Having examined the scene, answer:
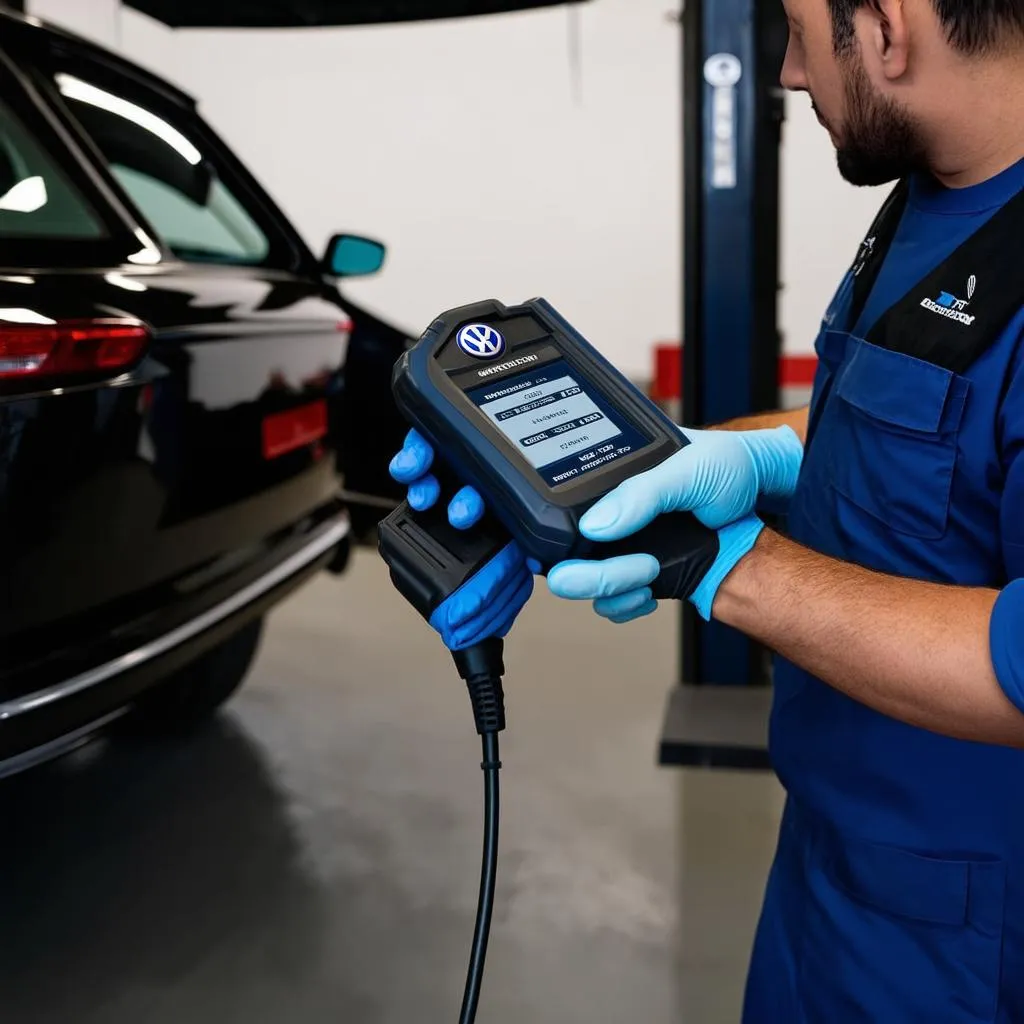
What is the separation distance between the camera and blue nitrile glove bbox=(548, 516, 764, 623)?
852 mm

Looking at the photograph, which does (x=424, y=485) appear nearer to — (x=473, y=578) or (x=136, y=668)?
(x=473, y=578)

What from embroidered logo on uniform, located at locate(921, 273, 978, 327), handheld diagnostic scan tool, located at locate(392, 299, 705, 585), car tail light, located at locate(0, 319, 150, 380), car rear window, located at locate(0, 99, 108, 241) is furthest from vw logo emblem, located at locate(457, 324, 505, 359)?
car rear window, located at locate(0, 99, 108, 241)

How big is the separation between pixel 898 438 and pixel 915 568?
11 centimetres

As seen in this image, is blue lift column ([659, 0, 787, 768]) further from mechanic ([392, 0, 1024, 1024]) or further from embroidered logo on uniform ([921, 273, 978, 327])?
embroidered logo on uniform ([921, 273, 978, 327])

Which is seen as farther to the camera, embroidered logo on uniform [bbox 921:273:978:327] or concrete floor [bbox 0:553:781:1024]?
Result: concrete floor [bbox 0:553:781:1024]

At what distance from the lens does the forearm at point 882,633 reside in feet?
2.54

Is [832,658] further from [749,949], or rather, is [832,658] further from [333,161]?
[333,161]

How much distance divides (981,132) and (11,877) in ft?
6.47

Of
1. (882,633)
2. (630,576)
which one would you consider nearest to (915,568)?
(882,633)

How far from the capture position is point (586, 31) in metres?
5.93

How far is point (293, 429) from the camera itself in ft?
6.93

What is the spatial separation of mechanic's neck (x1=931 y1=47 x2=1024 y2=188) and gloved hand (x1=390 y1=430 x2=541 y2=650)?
0.49 metres

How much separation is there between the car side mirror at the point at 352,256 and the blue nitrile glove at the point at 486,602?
171cm

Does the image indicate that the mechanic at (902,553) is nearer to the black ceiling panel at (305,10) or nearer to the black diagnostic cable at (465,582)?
the black diagnostic cable at (465,582)
